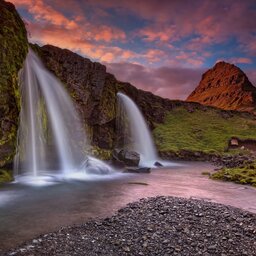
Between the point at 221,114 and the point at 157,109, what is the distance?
3147 cm

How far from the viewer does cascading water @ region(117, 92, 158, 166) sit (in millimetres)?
59925

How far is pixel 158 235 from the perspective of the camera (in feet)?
38.8

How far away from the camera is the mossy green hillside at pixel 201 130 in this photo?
74.4 meters

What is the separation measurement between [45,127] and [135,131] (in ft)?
104

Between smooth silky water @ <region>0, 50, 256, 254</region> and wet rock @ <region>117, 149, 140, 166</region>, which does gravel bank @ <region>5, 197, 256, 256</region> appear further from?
wet rock @ <region>117, 149, 140, 166</region>

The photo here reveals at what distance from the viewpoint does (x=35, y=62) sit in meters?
37.2

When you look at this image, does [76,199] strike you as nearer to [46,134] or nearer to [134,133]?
[46,134]

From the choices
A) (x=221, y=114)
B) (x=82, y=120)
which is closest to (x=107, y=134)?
(x=82, y=120)

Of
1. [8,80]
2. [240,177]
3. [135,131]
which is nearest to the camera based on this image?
[8,80]

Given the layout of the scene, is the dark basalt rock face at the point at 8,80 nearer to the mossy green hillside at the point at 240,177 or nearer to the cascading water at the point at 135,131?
the mossy green hillside at the point at 240,177

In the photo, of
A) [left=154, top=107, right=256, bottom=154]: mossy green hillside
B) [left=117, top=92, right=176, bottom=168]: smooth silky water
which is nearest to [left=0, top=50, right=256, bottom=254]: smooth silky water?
[left=117, top=92, right=176, bottom=168]: smooth silky water

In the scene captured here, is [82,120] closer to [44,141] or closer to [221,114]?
[44,141]

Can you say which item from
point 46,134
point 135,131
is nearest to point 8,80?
point 46,134

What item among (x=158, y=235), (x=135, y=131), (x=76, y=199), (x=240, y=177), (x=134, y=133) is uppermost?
(x=135, y=131)
